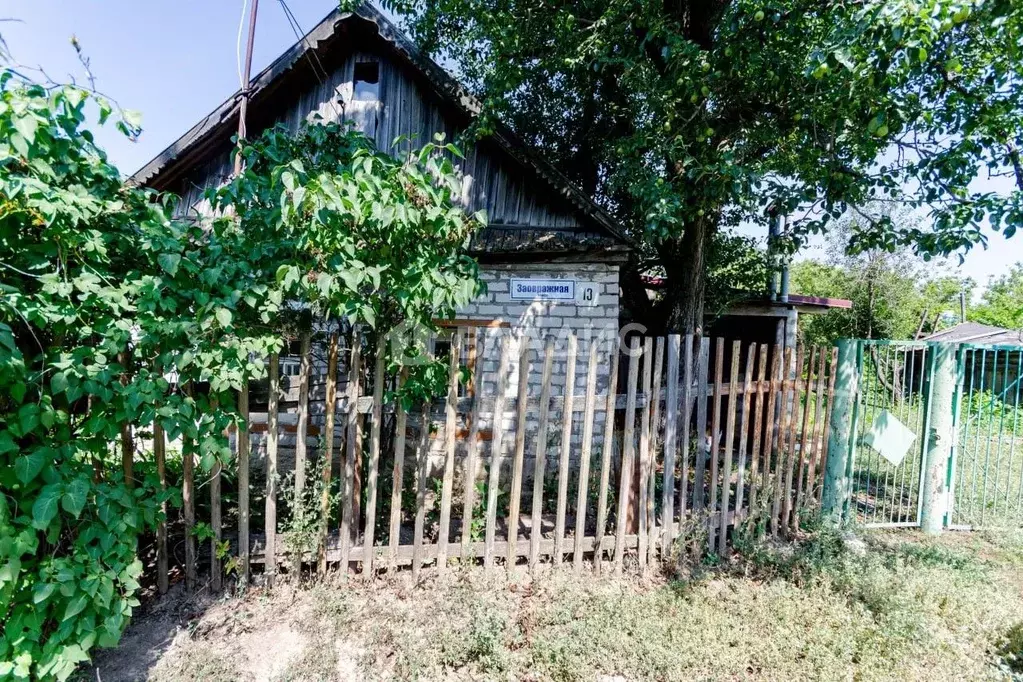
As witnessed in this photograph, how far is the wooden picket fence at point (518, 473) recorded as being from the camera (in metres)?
2.97

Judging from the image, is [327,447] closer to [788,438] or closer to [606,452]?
[606,452]

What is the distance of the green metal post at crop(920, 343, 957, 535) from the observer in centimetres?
424

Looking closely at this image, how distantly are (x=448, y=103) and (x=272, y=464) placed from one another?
458 centimetres

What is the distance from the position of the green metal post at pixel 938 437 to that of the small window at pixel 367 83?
6.18 meters

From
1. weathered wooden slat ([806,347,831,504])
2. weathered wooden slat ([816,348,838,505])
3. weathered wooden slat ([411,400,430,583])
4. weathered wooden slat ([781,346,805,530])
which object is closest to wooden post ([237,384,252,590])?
weathered wooden slat ([411,400,430,583])

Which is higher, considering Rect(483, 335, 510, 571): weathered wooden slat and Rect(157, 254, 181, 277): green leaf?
Rect(157, 254, 181, 277): green leaf

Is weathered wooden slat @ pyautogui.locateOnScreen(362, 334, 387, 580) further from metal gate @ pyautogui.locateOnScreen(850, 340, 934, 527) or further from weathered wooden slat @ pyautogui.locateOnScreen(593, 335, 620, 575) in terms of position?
metal gate @ pyautogui.locateOnScreen(850, 340, 934, 527)

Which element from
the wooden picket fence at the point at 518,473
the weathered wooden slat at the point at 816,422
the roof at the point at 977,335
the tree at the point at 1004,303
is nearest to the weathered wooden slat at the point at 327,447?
the wooden picket fence at the point at 518,473

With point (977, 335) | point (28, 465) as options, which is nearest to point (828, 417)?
point (28, 465)

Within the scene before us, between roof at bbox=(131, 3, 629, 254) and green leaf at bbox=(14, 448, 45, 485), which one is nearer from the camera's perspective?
green leaf at bbox=(14, 448, 45, 485)

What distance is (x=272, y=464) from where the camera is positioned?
289 cm

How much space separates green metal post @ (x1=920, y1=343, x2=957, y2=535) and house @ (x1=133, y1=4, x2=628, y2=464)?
2.83 meters

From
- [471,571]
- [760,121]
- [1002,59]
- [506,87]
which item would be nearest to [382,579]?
[471,571]

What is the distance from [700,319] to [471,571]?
15.0 feet
